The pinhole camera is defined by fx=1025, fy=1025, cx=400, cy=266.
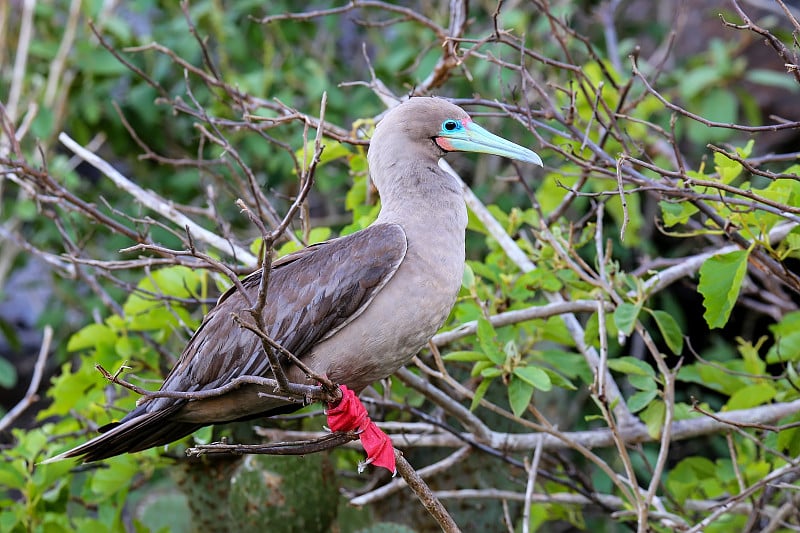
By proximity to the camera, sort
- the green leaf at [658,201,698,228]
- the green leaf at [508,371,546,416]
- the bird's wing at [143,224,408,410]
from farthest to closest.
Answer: the green leaf at [508,371,546,416] → the green leaf at [658,201,698,228] → the bird's wing at [143,224,408,410]

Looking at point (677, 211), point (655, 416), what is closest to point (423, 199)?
point (677, 211)

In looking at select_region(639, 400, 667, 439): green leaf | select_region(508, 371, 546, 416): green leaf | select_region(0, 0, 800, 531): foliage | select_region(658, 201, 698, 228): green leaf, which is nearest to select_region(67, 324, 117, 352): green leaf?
select_region(0, 0, 800, 531): foliage

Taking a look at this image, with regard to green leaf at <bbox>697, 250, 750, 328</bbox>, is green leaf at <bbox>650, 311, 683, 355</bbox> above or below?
below

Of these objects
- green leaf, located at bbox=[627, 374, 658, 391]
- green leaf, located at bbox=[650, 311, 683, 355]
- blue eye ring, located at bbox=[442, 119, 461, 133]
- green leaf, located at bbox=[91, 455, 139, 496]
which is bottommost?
green leaf, located at bbox=[91, 455, 139, 496]

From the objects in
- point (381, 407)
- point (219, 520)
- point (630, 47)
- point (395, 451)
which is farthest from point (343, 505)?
point (630, 47)

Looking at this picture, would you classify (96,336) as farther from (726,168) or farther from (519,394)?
(726,168)

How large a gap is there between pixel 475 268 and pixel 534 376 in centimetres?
64

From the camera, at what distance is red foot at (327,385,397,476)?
104 inches

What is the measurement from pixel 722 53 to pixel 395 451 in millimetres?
4339

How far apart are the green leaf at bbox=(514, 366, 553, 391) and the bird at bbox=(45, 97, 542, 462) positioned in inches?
22.2

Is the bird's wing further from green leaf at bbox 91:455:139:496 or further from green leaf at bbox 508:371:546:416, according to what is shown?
green leaf at bbox 91:455:139:496

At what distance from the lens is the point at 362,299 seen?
276 centimetres

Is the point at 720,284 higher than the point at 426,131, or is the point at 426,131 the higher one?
the point at 426,131

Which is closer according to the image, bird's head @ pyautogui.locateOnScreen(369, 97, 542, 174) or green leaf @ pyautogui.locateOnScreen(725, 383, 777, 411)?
bird's head @ pyautogui.locateOnScreen(369, 97, 542, 174)
